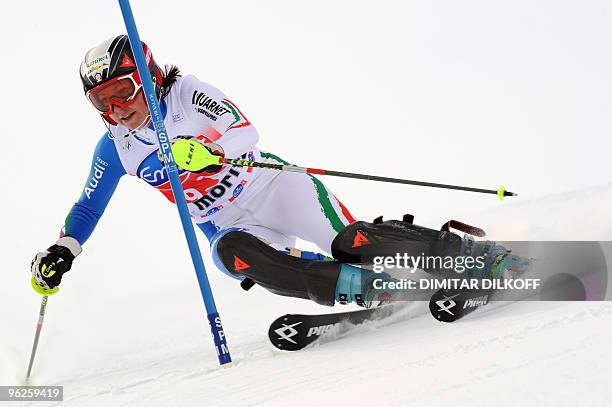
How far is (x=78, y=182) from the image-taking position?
7727 mm

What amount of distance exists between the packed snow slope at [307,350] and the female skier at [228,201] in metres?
0.33

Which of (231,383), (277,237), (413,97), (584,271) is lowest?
(231,383)

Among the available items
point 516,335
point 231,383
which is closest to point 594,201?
point 516,335

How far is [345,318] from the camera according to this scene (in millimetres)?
3395

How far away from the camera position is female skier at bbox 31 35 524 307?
314 cm

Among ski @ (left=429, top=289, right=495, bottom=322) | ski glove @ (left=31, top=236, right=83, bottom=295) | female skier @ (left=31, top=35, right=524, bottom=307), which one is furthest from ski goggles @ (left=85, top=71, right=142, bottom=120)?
ski @ (left=429, top=289, right=495, bottom=322)

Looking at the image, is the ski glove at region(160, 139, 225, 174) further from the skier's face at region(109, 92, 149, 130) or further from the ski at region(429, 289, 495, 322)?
the ski at region(429, 289, 495, 322)

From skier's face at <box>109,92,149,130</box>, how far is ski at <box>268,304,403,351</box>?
115cm

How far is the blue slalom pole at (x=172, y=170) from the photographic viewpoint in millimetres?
3133

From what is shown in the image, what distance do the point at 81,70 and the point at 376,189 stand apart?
483cm

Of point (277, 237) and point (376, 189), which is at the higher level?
point (376, 189)

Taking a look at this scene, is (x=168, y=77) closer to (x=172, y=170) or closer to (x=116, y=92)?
(x=116, y=92)

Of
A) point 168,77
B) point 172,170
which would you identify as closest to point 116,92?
point 168,77

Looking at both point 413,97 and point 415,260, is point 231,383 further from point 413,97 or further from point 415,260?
point 413,97
